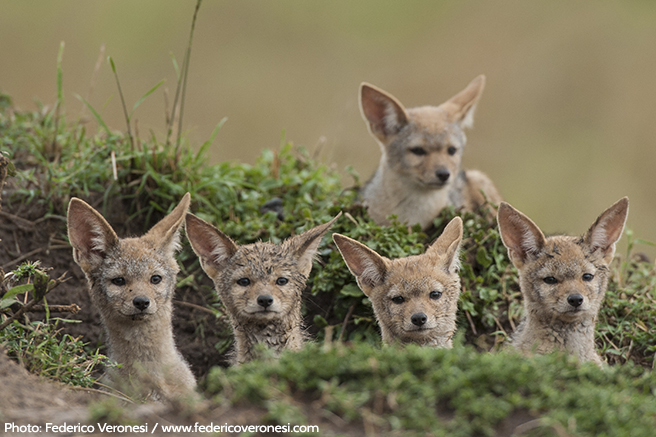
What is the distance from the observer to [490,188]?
891 centimetres

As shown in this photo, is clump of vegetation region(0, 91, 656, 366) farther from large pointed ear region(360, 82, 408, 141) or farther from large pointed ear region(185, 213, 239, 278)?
large pointed ear region(185, 213, 239, 278)

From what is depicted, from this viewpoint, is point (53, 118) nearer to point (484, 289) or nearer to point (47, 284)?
point (47, 284)

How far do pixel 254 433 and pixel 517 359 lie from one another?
1410mm

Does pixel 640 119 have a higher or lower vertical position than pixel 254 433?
higher

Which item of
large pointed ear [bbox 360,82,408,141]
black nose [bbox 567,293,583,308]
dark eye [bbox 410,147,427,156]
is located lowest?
black nose [bbox 567,293,583,308]

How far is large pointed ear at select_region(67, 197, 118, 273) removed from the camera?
5488mm

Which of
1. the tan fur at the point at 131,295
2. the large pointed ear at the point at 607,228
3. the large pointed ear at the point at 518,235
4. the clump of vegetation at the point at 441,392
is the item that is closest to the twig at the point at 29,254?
the tan fur at the point at 131,295

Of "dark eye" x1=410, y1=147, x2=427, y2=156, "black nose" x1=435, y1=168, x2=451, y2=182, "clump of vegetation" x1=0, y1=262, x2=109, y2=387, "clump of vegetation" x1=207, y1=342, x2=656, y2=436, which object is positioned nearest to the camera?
"clump of vegetation" x1=207, y1=342, x2=656, y2=436

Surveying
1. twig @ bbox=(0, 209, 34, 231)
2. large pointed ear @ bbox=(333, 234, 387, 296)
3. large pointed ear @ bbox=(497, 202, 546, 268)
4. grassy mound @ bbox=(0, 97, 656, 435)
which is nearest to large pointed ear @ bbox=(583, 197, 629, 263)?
large pointed ear @ bbox=(497, 202, 546, 268)

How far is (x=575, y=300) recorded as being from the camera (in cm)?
518

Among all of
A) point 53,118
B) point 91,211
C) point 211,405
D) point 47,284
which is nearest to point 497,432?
point 211,405

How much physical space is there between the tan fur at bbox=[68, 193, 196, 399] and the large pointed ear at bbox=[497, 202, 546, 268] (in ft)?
8.43

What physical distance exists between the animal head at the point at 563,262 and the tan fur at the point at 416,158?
203 cm

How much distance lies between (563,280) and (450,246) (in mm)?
864
